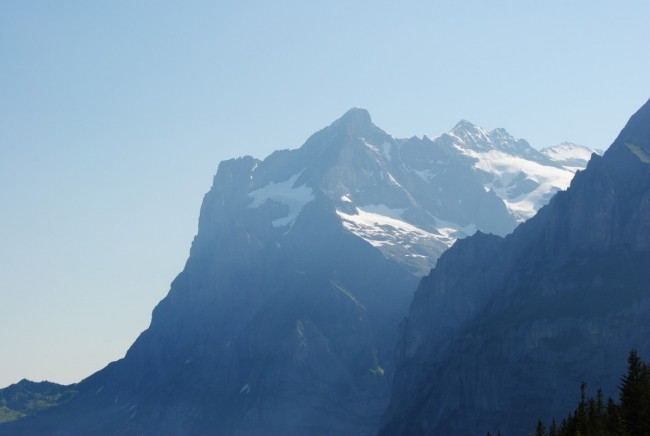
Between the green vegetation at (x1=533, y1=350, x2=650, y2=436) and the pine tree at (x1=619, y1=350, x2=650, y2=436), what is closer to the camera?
the green vegetation at (x1=533, y1=350, x2=650, y2=436)

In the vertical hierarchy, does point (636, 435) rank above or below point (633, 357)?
below

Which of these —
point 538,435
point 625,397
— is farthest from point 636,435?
point 538,435

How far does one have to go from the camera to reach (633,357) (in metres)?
158

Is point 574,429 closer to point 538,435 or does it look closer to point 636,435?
point 538,435

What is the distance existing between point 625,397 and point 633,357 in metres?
5.50

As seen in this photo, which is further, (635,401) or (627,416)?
(635,401)

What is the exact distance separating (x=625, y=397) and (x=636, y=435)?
8.72 m

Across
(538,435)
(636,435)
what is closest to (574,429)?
(538,435)

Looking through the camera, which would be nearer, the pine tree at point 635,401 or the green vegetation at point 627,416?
the green vegetation at point 627,416

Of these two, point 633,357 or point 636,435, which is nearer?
point 636,435

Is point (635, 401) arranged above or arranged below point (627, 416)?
above

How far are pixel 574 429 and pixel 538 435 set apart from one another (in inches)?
191

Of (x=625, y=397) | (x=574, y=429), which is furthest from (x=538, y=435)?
(x=625, y=397)

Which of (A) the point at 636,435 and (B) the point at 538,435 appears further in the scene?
(B) the point at 538,435
